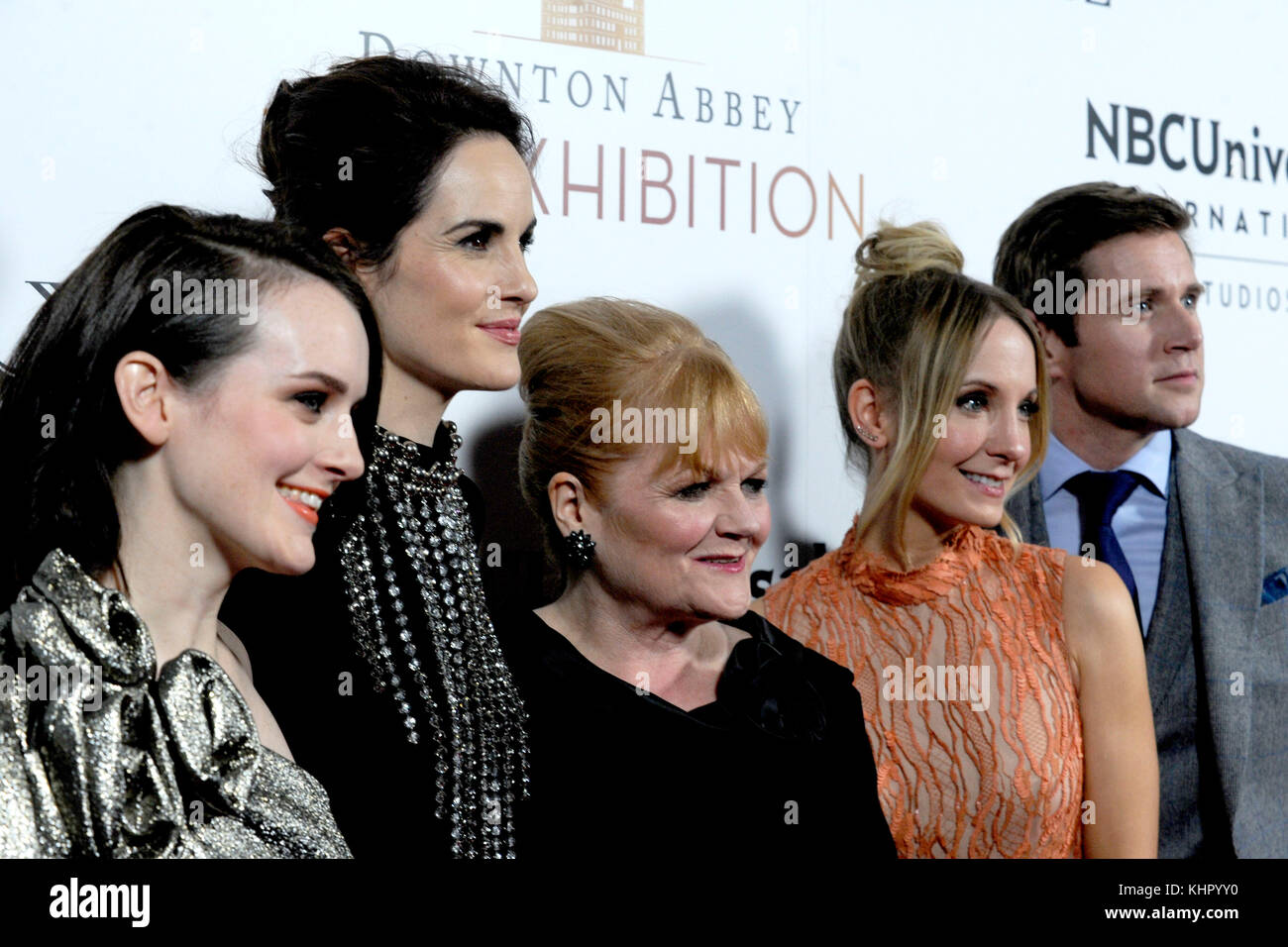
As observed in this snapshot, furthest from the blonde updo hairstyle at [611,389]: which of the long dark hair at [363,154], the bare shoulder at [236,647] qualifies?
the bare shoulder at [236,647]

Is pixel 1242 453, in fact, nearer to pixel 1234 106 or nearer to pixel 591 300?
pixel 1234 106

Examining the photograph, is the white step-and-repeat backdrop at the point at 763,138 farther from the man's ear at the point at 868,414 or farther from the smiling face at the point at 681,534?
the smiling face at the point at 681,534

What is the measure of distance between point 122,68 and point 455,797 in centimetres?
105

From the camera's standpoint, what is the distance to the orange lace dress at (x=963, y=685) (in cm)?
201

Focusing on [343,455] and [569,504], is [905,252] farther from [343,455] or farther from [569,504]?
[343,455]

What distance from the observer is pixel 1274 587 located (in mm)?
2439

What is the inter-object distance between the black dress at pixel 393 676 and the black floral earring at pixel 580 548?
15 centimetres

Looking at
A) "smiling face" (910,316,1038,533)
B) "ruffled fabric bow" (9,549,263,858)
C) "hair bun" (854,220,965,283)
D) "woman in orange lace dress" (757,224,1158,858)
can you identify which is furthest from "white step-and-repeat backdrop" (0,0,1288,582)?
"ruffled fabric bow" (9,549,263,858)

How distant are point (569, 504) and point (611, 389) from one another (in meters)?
0.16

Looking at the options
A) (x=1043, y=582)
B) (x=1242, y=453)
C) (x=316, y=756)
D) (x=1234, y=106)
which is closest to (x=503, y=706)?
(x=316, y=756)

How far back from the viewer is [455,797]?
171cm

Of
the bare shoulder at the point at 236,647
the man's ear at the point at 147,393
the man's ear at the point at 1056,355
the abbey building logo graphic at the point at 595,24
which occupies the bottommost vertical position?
the bare shoulder at the point at 236,647

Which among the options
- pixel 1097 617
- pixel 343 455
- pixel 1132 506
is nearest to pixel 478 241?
pixel 343 455

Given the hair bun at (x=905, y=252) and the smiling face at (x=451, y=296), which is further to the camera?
the hair bun at (x=905, y=252)
